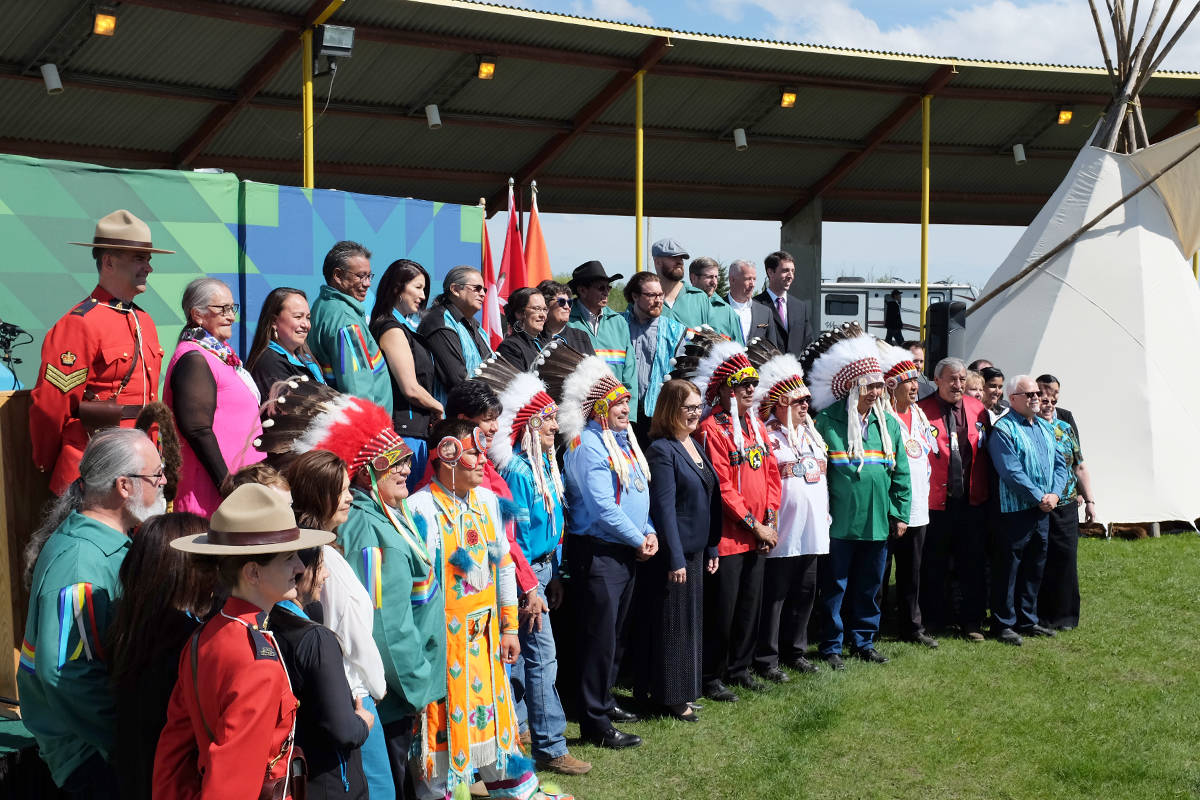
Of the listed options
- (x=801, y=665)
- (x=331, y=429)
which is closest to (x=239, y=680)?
(x=331, y=429)

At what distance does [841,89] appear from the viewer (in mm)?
14242

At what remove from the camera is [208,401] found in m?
4.27

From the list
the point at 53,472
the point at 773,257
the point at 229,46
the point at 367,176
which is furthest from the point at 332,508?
the point at 367,176

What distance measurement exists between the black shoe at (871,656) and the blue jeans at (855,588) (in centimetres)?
2

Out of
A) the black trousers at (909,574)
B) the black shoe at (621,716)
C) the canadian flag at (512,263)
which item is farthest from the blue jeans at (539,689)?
the canadian flag at (512,263)

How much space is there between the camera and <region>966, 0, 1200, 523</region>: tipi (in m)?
10.7

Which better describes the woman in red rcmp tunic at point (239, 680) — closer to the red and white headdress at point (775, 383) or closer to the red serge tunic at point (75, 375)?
the red serge tunic at point (75, 375)

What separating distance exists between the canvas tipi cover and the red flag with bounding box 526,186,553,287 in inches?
178

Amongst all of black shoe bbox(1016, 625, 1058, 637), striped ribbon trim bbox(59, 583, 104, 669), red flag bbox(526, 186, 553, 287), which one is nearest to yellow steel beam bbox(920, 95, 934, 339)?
red flag bbox(526, 186, 553, 287)

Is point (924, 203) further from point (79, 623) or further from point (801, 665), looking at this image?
point (79, 623)

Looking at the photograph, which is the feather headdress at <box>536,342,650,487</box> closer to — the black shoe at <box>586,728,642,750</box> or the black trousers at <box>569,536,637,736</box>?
the black trousers at <box>569,536,637,736</box>

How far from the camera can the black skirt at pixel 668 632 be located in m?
5.90

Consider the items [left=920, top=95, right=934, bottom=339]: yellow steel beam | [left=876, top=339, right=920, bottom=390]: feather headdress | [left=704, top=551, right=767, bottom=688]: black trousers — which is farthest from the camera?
[left=920, top=95, right=934, bottom=339]: yellow steel beam

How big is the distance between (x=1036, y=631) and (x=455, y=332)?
4.57 m
